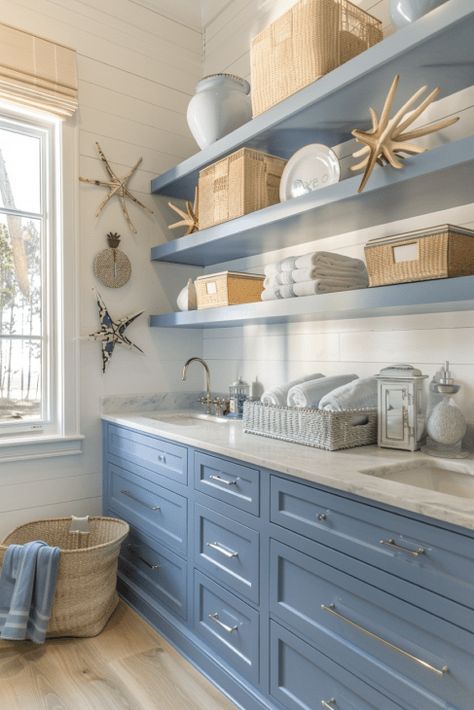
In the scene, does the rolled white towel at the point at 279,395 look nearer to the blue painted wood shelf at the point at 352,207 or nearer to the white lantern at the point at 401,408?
the white lantern at the point at 401,408

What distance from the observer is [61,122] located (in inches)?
102

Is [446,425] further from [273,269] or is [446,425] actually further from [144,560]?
[144,560]

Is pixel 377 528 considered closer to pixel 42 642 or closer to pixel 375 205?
pixel 375 205

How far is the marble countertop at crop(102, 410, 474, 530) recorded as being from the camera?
112 cm

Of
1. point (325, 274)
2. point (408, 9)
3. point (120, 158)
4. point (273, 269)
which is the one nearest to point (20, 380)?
point (120, 158)

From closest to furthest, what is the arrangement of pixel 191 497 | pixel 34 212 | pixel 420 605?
pixel 420 605, pixel 191 497, pixel 34 212

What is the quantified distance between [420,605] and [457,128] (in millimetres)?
1470

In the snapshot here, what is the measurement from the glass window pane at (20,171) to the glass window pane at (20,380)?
2.21 ft

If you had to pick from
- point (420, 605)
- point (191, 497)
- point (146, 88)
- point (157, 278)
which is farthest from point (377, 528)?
point (146, 88)

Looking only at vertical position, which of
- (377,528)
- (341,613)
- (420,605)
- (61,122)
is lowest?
(341,613)

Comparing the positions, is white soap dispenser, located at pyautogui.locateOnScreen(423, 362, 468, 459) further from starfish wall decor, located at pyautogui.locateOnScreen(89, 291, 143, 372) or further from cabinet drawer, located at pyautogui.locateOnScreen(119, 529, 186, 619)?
starfish wall decor, located at pyautogui.locateOnScreen(89, 291, 143, 372)

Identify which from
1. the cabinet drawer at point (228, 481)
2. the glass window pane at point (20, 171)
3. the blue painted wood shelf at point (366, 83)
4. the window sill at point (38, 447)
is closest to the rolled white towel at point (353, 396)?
the cabinet drawer at point (228, 481)

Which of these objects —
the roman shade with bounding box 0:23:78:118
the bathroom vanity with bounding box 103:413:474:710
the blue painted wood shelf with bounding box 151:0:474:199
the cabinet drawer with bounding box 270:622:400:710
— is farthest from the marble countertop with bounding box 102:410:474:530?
the roman shade with bounding box 0:23:78:118

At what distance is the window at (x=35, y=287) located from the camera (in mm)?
2520
